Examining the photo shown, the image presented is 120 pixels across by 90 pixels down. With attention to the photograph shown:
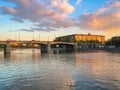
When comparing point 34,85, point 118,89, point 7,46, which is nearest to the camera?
point 118,89

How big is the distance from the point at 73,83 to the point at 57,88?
9.01ft

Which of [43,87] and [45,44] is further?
[45,44]

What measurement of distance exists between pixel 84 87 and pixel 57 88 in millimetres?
2302

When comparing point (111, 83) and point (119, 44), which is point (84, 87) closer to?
point (111, 83)

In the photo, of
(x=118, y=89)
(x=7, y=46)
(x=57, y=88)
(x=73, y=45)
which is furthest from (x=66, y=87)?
(x=73, y=45)

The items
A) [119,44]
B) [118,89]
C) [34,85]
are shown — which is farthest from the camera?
[119,44]

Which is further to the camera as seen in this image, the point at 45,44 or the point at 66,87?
the point at 45,44

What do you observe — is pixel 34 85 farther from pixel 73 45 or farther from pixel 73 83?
pixel 73 45

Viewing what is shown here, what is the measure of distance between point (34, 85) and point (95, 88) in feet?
18.1

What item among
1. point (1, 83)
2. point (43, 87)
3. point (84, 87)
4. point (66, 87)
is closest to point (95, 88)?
point (84, 87)

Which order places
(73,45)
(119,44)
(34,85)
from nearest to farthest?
(34,85) < (119,44) < (73,45)

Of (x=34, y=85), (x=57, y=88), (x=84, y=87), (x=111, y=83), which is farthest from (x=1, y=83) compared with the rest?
(x=111, y=83)

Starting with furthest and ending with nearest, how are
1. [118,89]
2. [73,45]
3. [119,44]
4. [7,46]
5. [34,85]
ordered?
[73,45]
[119,44]
[7,46]
[34,85]
[118,89]

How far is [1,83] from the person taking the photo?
21.8 m
